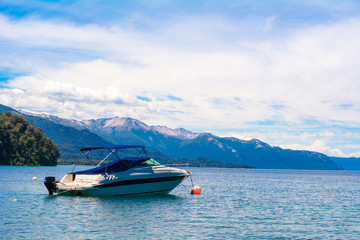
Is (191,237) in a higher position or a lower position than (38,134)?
lower

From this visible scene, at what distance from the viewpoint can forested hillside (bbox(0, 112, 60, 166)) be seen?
178m

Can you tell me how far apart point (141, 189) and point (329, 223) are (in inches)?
857

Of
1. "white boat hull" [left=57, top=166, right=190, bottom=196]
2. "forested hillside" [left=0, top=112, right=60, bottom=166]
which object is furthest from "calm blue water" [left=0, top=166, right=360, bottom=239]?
"forested hillside" [left=0, top=112, right=60, bottom=166]

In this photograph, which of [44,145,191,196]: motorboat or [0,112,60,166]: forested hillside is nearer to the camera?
[44,145,191,196]: motorboat

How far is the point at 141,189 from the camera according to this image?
45.8 m

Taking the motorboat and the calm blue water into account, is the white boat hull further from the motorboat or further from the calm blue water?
the calm blue water

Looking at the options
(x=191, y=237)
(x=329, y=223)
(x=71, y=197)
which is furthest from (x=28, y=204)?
(x=329, y=223)

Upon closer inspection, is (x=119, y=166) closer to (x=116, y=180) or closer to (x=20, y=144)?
(x=116, y=180)

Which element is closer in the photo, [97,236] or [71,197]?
[97,236]

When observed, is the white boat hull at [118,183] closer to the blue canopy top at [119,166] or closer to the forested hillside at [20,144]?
the blue canopy top at [119,166]

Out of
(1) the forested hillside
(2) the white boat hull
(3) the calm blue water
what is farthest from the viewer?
(1) the forested hillside

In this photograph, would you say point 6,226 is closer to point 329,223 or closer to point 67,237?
point 67,237

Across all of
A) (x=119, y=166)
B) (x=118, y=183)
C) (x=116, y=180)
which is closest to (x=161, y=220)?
(x=118, y=183)

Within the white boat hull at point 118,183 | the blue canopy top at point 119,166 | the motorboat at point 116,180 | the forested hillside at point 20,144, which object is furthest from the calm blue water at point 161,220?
the forested hillside at point 20,144
